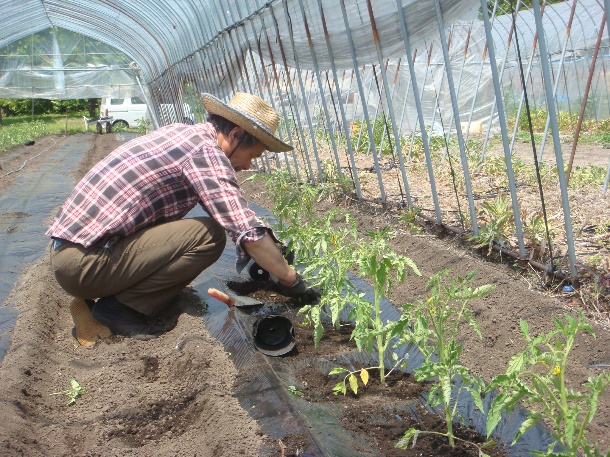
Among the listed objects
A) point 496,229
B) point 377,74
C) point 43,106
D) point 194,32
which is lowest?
point 43,106

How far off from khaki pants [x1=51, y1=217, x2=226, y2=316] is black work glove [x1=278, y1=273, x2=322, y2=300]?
40 centimetres

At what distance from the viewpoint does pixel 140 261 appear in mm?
3133

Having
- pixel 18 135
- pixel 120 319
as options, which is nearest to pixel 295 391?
pixel 120 319

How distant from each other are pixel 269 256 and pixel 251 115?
0.68 m

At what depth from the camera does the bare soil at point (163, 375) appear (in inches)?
84.7

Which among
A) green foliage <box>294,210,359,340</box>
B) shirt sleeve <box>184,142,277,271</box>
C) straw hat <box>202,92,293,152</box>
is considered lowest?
green foliage <box>294,210,359,340</box>

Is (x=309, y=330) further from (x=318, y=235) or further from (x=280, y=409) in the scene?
(x=280, y=409)

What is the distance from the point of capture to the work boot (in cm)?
324

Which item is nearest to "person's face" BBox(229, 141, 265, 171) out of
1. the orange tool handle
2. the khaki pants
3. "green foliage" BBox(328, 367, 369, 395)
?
the khaki pants

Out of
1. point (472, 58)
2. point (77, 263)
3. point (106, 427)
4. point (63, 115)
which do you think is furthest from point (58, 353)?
point (63, 115)

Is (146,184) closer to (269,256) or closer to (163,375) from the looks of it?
(269,256)

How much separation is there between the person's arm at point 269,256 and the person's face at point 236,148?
0.43 metres

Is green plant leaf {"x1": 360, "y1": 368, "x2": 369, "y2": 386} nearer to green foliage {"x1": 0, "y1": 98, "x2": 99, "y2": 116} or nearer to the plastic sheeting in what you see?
the plastic sheeting

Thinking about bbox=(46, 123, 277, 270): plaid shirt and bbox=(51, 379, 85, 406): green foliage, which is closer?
bbox=(51, 379, 85, 406): green foliage
